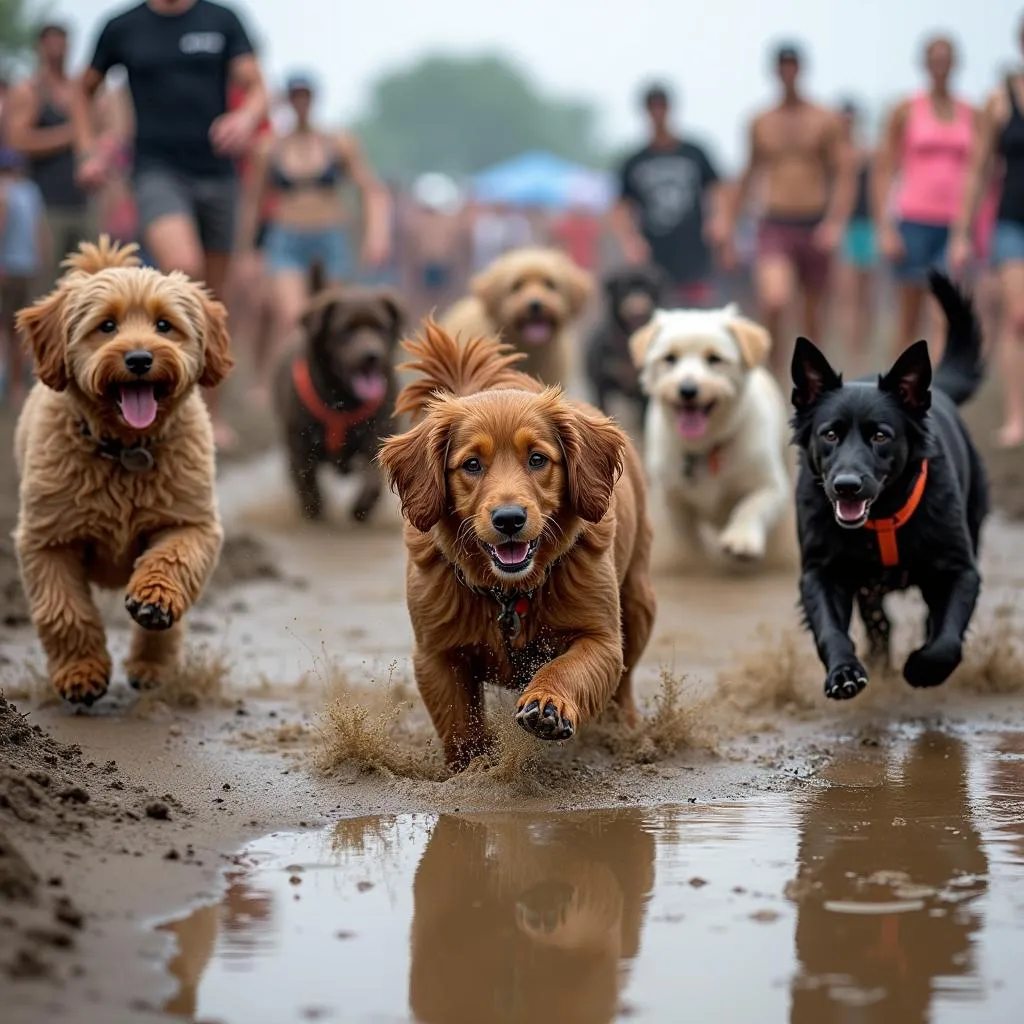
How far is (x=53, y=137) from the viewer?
13.9 meters

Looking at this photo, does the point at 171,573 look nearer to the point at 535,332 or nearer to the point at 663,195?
the point at 535,332

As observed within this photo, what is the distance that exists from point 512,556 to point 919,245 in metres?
8.40

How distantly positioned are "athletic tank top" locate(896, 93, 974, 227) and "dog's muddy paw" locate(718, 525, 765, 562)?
14.4 feet

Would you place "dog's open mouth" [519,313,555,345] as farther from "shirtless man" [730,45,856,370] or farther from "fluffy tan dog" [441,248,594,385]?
"shirtless man" [730,45,856,370]

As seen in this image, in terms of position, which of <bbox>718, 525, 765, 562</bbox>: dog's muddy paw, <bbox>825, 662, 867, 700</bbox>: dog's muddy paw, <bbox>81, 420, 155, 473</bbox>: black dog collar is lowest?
<bbox>825, 662, 867, 700</bbox>: dog's muddy paw

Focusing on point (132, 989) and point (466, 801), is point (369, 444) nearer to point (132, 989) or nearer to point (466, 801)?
point (466, 801)

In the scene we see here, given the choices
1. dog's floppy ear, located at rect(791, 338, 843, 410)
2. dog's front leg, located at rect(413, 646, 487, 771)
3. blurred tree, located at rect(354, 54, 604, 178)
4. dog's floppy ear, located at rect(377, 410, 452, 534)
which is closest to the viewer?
dog's floppy ear, located at rect(377, 410, 452, 534)

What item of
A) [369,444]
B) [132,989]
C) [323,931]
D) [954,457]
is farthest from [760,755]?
[369,444]

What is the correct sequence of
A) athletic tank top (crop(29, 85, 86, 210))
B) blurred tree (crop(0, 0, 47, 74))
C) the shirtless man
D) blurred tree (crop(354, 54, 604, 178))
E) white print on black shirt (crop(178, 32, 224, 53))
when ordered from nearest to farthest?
white print on black shirt (crop(178, 32, 224, 53)) → the shirtless man → athletic tank top (crop(29, 85, 86, 210)) → blurred tree (crop(0, 0, 47, 74)) → blurred tree (crop(354, 54, 604, 178))

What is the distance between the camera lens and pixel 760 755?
5430mm

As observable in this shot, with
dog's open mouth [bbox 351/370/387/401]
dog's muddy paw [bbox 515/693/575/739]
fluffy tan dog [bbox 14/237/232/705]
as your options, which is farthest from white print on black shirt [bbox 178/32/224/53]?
dog's muddy paw [bbox 515/693/575/739]

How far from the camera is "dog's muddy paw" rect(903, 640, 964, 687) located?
18.4ft

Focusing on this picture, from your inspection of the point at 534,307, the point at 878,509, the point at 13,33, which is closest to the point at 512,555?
the point at 878,509

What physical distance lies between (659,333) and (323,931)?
578 centimetres
